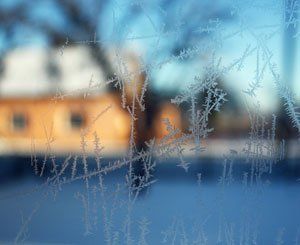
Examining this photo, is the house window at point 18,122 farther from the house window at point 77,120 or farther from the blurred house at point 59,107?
the house window at point 77,120

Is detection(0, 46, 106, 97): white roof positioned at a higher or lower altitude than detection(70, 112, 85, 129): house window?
higher

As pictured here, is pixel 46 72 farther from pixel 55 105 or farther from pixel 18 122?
pixel 18 122

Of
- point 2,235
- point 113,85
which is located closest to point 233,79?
point 113,85

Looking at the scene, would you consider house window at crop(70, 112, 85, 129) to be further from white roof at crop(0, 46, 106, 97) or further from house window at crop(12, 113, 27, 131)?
house window at crop(12, 113, 27, 131)

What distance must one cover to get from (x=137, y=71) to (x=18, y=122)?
1.73 ft

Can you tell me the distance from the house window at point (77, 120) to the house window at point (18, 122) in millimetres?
195

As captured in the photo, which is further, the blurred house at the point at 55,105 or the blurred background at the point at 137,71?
the blurred house at the point at 55,105

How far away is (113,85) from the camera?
5.96 ft

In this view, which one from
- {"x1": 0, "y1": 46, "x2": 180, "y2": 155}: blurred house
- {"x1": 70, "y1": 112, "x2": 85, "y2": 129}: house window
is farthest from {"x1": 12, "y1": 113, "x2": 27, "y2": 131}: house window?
{"x1": 70, "y1": 112, "x2": 85, "y2": 129}: house window

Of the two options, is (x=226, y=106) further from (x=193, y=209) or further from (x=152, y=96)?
(x=193, y=209)

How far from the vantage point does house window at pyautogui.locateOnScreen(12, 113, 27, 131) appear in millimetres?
1900

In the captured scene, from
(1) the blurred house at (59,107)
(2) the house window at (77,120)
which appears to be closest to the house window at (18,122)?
(1) the blurred house at (59,107)

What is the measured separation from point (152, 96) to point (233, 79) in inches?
12.0

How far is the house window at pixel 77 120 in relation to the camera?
1.84 m
